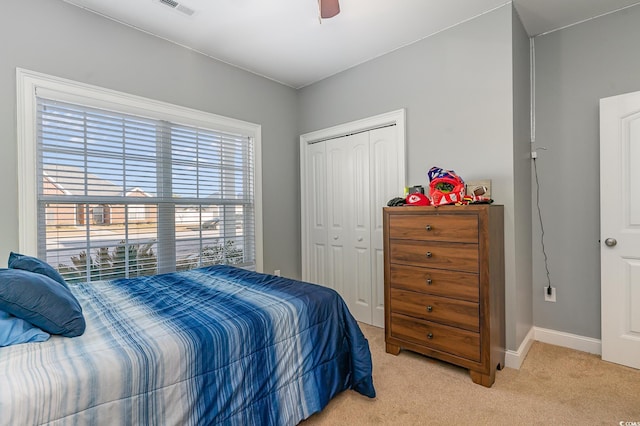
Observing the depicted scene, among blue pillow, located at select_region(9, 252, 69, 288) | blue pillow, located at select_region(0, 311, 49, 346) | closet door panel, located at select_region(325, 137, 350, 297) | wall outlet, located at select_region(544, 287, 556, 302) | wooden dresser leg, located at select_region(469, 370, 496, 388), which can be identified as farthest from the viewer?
closet door panel, located at select_region(325, 137, 350, 297)

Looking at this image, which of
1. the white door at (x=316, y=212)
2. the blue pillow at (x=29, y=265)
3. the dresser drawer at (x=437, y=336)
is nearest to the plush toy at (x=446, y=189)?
the dresser drawer at (x=437, y=336)

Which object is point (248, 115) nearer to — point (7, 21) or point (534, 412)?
point (7, 21)

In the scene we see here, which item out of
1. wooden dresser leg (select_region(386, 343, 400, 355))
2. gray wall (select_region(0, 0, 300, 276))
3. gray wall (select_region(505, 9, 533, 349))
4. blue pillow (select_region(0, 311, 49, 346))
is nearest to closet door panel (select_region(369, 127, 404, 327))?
wooden dresser leg (select_region(386, 343, 400, 355))

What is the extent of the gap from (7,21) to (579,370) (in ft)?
14.7

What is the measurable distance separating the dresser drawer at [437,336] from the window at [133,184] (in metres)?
1.69

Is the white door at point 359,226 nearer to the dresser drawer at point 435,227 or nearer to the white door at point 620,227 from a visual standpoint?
the dresser drawer at point 435,227

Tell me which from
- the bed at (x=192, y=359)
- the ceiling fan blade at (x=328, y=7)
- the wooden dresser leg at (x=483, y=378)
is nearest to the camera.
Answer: the bed at (x=192, y=359)

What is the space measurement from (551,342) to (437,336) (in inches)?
48.8

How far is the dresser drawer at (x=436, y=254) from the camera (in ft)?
6.80

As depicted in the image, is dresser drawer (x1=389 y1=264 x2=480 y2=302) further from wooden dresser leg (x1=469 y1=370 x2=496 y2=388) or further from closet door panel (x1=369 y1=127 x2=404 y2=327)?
closet door panel (x1=369 y1=127 x2=404 y2=327)

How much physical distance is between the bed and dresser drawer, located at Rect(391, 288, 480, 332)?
616 mm

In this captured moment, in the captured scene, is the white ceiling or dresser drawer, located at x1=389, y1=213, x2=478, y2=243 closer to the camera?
dresser drawer, located at x1=389, y1=213, x2=478, y2=243

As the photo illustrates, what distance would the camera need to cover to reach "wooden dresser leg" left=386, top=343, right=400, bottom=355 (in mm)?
2479

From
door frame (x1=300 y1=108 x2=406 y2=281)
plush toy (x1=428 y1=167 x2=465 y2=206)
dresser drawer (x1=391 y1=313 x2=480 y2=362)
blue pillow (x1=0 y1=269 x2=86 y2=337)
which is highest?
door frame (x1=300 y1=108 x2=406 y2=281)
